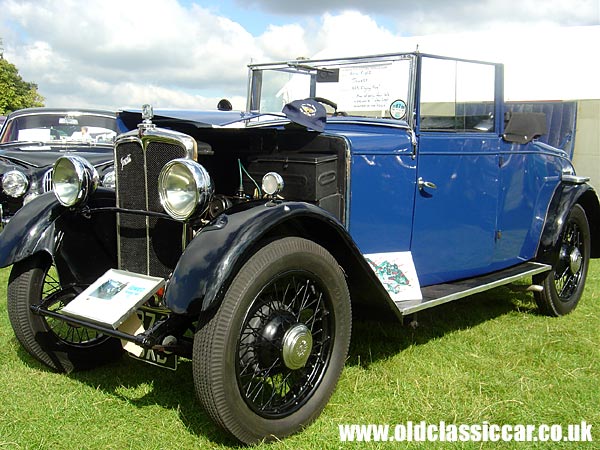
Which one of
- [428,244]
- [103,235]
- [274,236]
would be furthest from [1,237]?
[428,244]

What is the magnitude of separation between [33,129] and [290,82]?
423 centimetres

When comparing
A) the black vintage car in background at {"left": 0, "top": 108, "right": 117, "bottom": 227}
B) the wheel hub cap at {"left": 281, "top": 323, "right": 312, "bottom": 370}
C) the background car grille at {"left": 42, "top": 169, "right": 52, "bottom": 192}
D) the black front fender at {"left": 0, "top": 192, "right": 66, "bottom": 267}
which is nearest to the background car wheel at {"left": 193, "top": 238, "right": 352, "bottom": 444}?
the wheel hub cap at {"left": 281, "top": 323, "right": 312, "bottom": 370}

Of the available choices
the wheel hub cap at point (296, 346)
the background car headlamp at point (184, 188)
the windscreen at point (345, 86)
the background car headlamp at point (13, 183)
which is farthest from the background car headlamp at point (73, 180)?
the background car headlamp at point (13, 183)

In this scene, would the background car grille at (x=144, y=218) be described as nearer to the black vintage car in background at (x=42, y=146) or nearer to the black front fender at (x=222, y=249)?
the black front fender at (x=222, y=249)

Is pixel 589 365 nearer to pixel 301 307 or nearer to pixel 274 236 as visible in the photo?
pixel 301 307

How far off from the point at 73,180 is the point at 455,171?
87.3 inches

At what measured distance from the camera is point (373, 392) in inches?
121

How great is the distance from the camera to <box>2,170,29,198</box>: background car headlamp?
240 inches

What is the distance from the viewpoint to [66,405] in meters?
2.88

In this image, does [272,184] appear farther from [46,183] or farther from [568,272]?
[46,183]

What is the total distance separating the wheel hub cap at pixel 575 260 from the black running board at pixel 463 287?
436 millimetres

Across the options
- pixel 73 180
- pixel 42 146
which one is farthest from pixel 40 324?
pixel 42 146

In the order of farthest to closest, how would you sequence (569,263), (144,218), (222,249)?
(569,263) → (144,218) → (222,249)

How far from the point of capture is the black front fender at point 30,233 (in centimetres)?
298
